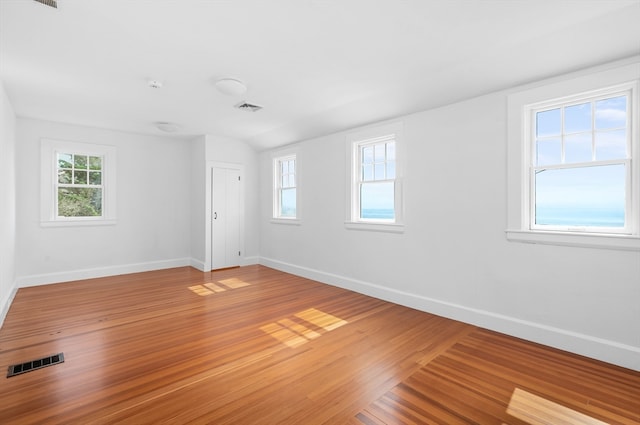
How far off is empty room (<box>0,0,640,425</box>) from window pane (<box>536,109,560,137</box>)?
0.01 m

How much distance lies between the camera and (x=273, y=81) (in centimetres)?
360

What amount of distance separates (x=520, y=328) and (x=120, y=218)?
6.62 metres

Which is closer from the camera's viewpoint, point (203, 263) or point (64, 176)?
point (64, 176)

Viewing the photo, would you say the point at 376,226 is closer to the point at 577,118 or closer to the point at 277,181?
the point at 577,118

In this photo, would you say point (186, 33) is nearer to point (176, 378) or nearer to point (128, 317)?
point (176, 378)

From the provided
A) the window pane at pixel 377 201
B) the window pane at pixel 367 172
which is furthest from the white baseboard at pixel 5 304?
the window pane at pixel 367 172

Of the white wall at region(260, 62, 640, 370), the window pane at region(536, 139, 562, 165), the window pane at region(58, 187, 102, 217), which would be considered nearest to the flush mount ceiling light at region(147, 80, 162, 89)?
the white wall at region(260, 62, 640, 370)

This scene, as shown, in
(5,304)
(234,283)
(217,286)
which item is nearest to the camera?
(5,304)

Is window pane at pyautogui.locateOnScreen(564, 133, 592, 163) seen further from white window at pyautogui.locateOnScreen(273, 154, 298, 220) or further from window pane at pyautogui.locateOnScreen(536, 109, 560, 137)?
white window at pyautogui.locateOnScreen(273, 154, 298, 220)

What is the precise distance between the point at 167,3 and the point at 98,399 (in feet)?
9.19

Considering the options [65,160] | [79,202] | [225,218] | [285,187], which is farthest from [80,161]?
[285,187]

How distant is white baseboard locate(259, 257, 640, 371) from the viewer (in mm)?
2590

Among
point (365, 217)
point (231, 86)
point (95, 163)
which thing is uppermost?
point (231, 86)

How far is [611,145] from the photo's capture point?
2.70 m
